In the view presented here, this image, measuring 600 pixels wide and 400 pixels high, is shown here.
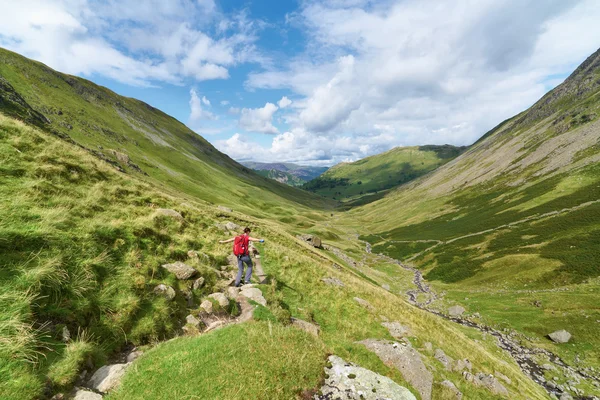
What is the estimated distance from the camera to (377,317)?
20719mm

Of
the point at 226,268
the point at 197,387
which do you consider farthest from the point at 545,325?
the point at 197,387

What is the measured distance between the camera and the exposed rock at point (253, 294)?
15.5m

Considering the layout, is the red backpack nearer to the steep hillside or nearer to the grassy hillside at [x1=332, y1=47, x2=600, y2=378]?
the grassy hillside at [x1=332, y1=47, x2=600, y2=378]

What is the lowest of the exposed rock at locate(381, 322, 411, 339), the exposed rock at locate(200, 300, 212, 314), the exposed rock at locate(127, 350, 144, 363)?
the exposed rock at locate(381, 322, 411, 339)

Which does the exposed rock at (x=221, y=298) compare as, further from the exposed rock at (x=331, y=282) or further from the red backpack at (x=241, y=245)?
the exposed rock at (x=331, y=282)

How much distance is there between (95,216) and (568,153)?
198 metres

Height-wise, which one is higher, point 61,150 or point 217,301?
point 61,150

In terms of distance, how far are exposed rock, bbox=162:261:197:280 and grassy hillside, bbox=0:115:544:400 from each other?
64 cm

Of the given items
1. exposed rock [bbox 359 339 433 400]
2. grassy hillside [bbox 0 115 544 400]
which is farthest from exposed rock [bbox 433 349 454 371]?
exposed rock [bbox 359 339 433 400]

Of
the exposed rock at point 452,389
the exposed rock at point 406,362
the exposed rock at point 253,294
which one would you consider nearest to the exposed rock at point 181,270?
the exposed rock at point 253,294

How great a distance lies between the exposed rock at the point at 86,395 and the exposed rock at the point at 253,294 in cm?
844

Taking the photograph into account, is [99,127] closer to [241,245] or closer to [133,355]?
[241,245]

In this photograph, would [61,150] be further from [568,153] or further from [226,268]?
[568,153]

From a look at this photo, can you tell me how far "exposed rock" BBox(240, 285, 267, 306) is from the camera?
50.8 ft
